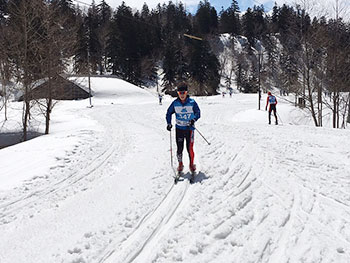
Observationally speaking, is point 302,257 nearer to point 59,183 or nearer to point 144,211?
point 144,211

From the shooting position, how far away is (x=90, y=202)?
464cm

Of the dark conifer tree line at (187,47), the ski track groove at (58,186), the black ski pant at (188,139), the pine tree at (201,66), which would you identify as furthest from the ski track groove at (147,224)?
the pine tree at (201,66)

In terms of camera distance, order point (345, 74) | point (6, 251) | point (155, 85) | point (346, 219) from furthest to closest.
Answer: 1. point (155, 85)
2. point (345, 74)
3. point (346, 219)
4. point (6, 251)

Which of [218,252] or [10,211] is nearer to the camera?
[218,252]

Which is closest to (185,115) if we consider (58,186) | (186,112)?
(186,112)

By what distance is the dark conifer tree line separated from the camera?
51.0 feet

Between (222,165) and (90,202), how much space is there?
3.36 metres

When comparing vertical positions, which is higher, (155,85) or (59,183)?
(155,85)

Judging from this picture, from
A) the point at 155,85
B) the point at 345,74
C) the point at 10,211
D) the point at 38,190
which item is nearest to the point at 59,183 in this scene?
the point at 38,190

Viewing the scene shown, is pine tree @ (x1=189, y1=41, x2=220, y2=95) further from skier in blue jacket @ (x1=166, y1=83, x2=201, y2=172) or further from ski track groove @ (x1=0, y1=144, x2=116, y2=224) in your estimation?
skier in blue jacket @ (x1=166, y1=83, x2=201, y2=172)

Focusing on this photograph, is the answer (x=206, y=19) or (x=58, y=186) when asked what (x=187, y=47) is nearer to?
(x=206, y=19)

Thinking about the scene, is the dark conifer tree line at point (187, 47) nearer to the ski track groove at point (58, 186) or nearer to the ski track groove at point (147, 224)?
the ski track groove at point (58, 186)

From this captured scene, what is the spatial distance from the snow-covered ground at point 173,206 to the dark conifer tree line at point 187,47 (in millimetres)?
10142

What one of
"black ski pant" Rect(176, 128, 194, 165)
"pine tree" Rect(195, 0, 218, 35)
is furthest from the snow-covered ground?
"pine tree" Rect(195, 0, 218, 35)
